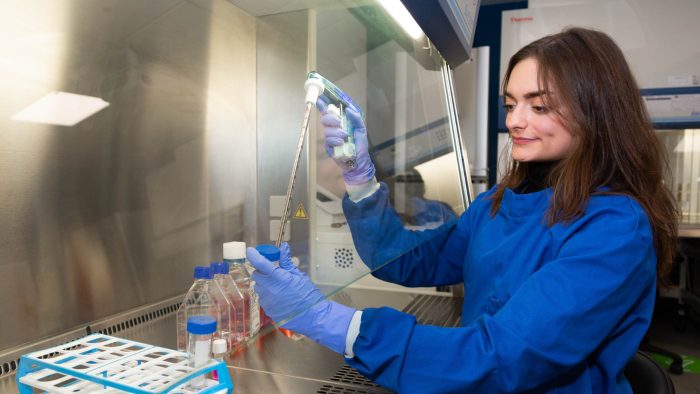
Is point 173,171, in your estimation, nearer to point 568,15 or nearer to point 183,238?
point 183,238

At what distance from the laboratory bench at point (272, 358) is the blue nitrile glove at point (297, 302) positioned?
0.26 feet

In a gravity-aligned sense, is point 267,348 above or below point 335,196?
below

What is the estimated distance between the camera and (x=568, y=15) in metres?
3.36

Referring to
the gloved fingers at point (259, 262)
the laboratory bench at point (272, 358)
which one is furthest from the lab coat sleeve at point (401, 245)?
the gloved fingers at point (259, 262)

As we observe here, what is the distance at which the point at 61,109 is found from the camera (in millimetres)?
1110

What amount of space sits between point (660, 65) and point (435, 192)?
267 cm

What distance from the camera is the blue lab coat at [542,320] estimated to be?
0.84m

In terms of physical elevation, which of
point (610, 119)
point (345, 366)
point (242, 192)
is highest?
point (610, 119)

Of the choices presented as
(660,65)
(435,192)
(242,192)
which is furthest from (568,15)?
(242,192)

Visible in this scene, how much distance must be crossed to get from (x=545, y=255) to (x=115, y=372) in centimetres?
84

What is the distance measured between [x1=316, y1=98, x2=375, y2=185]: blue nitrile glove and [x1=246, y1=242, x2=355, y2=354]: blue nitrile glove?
0.29 m

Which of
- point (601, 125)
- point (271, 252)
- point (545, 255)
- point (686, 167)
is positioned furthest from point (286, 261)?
point (686, 167)

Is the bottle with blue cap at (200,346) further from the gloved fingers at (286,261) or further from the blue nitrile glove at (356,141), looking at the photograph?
the blue nitrile glove at (356,141)

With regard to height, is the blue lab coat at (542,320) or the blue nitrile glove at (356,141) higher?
the blue nitrile glove at (356,141)
